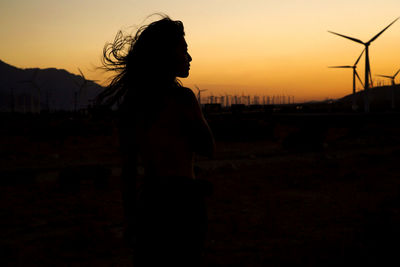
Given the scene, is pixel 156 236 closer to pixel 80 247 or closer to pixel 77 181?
pixel 80 247

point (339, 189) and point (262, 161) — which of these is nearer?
point (339, 189)

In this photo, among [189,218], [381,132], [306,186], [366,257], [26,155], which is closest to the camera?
[189,218]

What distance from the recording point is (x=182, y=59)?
6.75 feet

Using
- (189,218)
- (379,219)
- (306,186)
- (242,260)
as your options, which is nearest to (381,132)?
(306,186)

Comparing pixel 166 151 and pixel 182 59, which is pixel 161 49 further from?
pixel 166 151

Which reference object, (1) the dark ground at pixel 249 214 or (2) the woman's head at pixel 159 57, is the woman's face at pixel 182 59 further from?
(1) the dark ground at pixel 249 214

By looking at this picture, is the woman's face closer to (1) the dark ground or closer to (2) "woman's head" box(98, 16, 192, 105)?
(2) "woman's head" box(98, 16, 192, 105)

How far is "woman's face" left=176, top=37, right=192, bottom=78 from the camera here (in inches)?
80.7

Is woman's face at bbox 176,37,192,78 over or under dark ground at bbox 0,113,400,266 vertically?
over

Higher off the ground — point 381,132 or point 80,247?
point 381,132

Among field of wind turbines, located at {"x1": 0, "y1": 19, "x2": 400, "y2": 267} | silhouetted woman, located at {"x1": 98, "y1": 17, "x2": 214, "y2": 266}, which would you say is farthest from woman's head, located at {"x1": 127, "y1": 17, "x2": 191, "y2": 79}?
field of wind turbines, located at {"x1": 0, "y1": 19, "x2": 400, "y2": 267}

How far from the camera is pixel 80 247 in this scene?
231 inches

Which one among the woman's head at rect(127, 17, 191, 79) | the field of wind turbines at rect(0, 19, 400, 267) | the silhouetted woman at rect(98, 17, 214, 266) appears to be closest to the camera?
the silhouetted woman at rect(98, 17, 214, 266)

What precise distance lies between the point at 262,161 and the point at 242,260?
38.0ft
